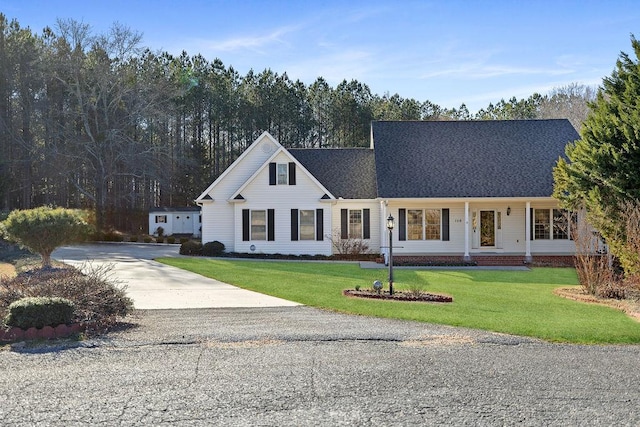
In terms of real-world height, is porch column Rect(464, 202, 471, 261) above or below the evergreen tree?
below

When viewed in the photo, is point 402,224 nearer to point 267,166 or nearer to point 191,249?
point 267,166

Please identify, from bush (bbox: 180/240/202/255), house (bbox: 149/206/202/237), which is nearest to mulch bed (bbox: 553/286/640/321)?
bush (bbox: 180/240/202/255)

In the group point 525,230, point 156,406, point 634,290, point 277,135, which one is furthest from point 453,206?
point 277,135

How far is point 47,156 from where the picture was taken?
42438mm

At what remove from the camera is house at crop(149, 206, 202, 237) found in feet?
135

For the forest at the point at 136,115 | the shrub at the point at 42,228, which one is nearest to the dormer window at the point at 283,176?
the shrub at the point at 42,228

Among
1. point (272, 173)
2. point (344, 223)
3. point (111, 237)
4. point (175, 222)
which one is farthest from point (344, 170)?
point (111, 237)

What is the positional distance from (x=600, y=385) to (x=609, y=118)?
1078 cm

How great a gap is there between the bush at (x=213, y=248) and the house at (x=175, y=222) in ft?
51.0

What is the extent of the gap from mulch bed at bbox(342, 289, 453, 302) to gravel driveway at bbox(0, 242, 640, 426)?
3.31m

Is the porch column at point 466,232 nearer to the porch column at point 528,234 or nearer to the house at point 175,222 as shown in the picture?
the porch column at point 528,234

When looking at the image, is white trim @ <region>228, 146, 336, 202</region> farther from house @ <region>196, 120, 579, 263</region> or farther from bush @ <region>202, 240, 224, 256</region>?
bush @ <region>202, 240, 224, 256</region>

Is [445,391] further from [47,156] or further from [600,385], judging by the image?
[47,156]

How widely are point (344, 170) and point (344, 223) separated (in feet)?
10.1
